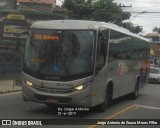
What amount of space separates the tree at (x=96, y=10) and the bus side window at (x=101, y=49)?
28.2 m

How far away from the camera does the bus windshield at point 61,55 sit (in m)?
12.8

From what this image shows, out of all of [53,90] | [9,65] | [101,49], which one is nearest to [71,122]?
[53,90]

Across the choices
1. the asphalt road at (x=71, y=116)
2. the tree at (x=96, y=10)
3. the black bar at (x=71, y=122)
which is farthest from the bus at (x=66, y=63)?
the tree at (x=96, y=10)

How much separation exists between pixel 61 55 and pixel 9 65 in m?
16.1

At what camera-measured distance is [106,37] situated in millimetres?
14234

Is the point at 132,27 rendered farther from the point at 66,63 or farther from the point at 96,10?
the point at 66,63

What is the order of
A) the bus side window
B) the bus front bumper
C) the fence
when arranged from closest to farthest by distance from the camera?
the bus front bumper → the bus side window → the fence

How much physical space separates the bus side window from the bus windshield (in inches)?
15.5

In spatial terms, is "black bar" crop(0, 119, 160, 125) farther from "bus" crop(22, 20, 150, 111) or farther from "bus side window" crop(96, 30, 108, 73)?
"bus side window" crop(96, 30, 108, 73)

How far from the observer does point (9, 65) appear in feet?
93.5

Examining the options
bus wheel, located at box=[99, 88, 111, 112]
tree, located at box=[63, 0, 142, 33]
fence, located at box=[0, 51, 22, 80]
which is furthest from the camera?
tree, located at box=[63, 0, 142, 33]

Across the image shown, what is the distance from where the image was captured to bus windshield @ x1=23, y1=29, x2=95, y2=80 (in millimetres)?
12766

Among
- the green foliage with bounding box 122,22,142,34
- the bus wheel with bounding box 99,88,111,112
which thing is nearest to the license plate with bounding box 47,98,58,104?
the bus wheel with bounding box 99,88,111,112

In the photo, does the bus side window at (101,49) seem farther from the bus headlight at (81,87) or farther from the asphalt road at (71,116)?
the asphalt road at (71,116)
